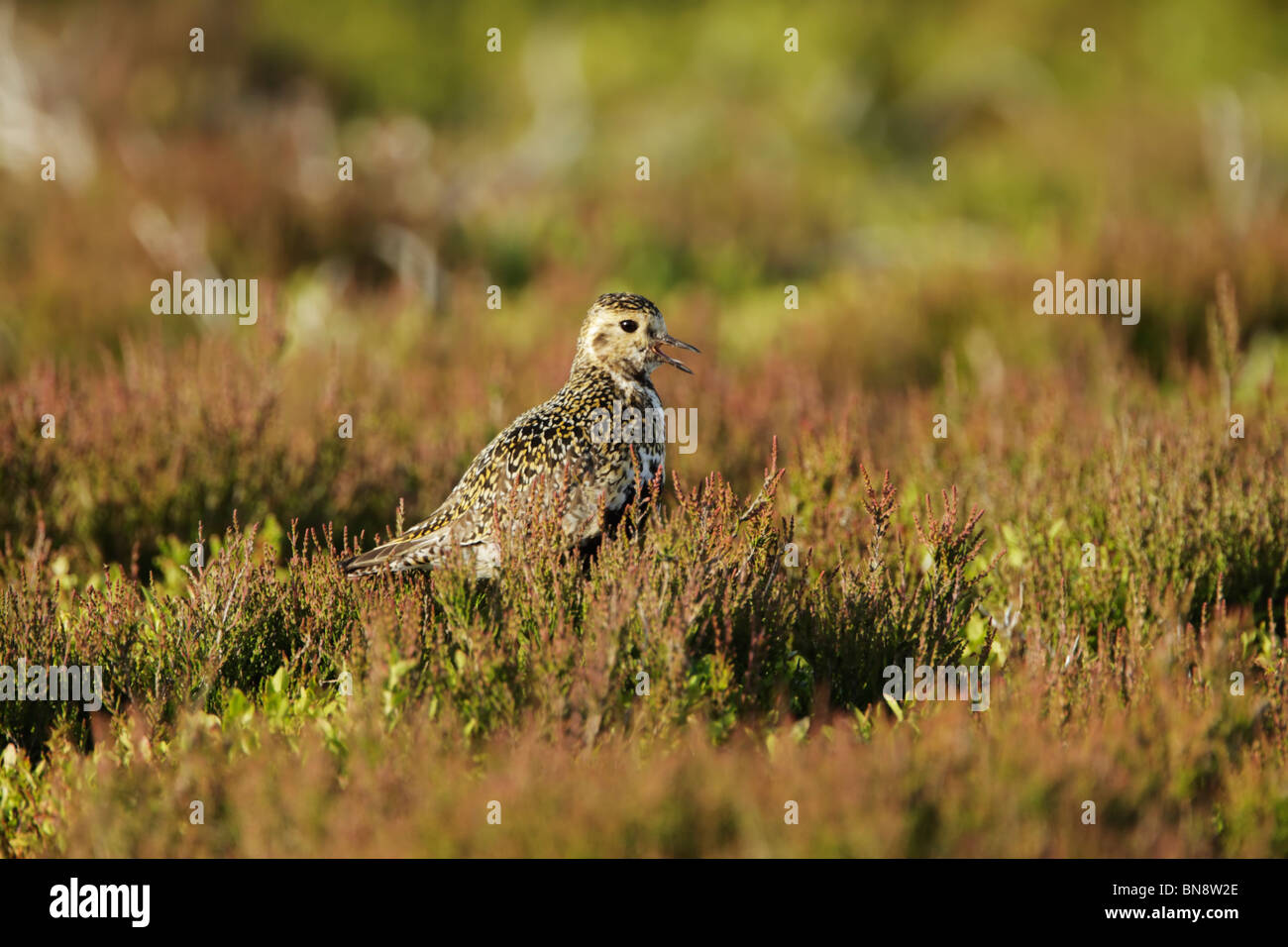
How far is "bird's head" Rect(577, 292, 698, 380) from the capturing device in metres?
5.04

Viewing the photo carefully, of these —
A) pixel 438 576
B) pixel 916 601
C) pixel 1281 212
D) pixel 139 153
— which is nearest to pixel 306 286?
pixel 139 153

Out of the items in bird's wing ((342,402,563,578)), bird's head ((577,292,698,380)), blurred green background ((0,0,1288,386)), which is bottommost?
bird's wing ((342,402,563,578))

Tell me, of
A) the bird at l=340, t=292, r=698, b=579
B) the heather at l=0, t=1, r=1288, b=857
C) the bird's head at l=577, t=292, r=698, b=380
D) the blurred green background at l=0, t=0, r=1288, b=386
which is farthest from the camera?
the blurred green background at l=0, t=0, r=1288, b=386

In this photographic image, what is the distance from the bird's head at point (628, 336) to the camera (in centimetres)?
504

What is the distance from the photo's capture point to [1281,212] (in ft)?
36.9

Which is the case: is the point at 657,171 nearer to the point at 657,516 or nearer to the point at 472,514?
the point at 472,514

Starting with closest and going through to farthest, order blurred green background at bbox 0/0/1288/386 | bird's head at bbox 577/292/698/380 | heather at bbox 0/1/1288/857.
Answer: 1. heather at bbox 0/1/1288/857
2. bird's head at bbox 577/292/698/380
3. blurred green background at bbox 0/0/1288/386

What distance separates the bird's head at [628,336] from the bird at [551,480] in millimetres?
149

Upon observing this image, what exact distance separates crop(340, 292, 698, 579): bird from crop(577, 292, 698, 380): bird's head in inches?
5.9

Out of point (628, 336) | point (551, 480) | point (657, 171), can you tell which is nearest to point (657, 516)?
point (551, 480)

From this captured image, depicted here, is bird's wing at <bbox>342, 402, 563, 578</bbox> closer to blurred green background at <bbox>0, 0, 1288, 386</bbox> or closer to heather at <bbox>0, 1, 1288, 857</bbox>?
heather at <bbox>0, 1, 1288, 857</bbox>

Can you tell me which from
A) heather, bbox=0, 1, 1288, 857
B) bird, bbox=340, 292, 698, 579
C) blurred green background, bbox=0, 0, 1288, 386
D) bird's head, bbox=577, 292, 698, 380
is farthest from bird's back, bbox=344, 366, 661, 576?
blurred green background, bbox=0, 0, 1288, 386

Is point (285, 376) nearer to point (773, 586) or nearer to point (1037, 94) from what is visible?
point (773, 586)
